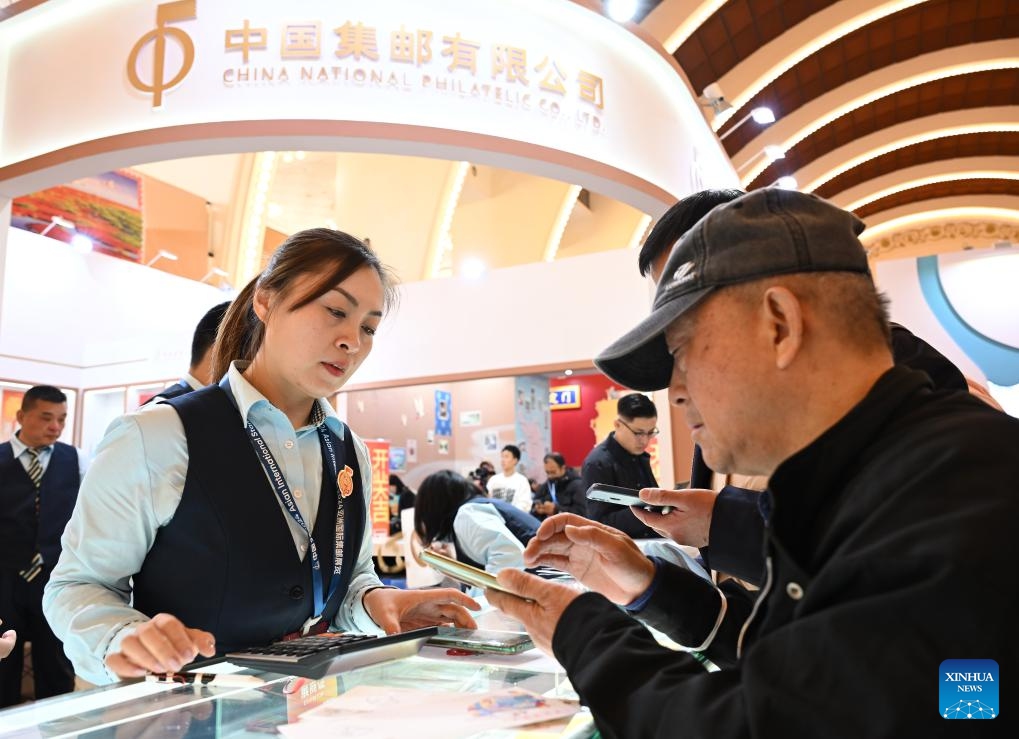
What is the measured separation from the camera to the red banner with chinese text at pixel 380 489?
7.13 m

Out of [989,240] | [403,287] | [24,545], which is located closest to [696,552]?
[24,545]

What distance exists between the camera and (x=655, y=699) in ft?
2.19

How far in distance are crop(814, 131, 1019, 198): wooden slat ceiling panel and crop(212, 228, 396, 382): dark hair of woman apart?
13714 millimetres

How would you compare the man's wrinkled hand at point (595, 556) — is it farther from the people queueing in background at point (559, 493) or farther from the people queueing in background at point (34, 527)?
the people queueing in background at point (559, 493)

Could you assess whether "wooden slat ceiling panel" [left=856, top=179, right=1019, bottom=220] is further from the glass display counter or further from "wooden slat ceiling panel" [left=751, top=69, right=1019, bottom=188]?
the glass display counter

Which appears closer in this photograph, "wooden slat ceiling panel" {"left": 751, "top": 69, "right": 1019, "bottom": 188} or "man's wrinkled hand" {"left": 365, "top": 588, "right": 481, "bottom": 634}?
"man's wrinkled hand" {"left": 365, "top": 588, "right": 481, "bottom": 634}

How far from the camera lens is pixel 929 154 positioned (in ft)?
48.6

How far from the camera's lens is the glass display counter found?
86 centimetres

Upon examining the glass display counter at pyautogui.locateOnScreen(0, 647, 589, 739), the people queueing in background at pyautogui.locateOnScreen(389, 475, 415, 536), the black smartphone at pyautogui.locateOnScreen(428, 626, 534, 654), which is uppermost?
the glass display counter at pyautogui.locateOnScreen(0, 647, 589, 739)

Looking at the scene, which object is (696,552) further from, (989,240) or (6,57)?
(989,240)

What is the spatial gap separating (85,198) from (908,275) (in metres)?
10.0

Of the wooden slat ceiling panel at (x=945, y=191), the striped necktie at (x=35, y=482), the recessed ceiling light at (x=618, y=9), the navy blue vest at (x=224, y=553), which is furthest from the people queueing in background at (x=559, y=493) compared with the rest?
the wooden slat ceiling panel at (x=945, y=191)

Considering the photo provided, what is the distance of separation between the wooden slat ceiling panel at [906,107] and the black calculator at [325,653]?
13.3m

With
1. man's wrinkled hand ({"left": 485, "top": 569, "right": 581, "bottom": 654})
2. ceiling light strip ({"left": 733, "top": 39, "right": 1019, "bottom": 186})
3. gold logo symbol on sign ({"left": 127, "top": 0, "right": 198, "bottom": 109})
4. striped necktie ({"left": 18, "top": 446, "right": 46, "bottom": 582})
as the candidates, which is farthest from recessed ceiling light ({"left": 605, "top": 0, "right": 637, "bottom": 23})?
ceiling light strip ({"left": 733, "top": 39, "right": 1019, "bottom": 186})
